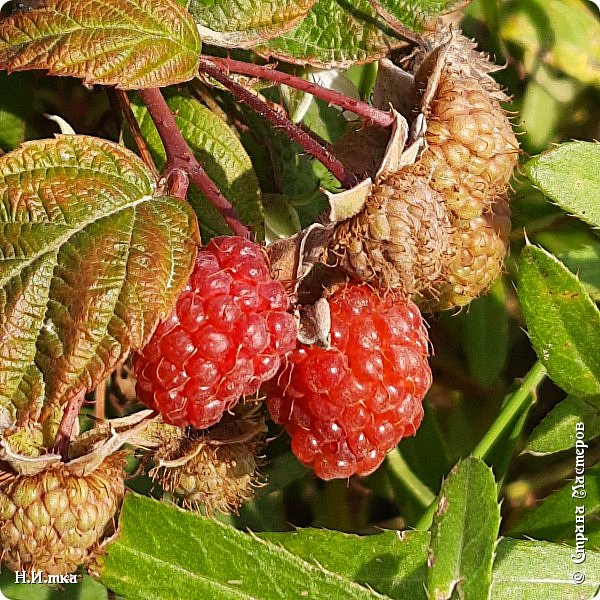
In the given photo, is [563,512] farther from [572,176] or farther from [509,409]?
[572,176]

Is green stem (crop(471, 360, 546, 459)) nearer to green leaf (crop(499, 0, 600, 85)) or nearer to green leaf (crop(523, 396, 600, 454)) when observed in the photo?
green leaf (crop(523, 396, 600, 454))

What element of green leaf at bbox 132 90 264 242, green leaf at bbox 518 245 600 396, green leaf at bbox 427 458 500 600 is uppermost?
green leaf at bbox 132 90 264 242

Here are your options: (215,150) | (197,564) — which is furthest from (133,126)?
(197,564)

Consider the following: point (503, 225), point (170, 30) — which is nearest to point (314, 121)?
point (503, 225)

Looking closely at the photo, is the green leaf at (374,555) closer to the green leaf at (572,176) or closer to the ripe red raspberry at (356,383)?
the ripe red raspberry at (356,383)

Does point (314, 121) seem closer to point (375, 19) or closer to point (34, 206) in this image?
point (375, 19)
